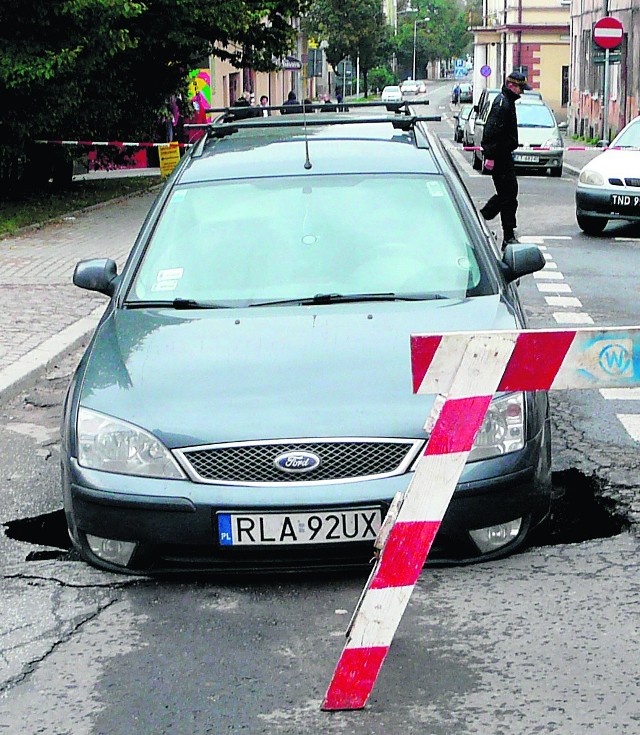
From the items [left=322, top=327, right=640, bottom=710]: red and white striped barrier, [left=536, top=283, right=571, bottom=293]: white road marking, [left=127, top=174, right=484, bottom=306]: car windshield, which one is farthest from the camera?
[left=536, top=283, right=571, bottom=293]: white road marking

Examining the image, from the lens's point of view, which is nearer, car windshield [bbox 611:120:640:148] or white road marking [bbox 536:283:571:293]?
white road marking [bbox 536:283:571:293]

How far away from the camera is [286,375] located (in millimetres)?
4887

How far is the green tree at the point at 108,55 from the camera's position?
18109 millimetres

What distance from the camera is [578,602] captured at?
15.2 feet

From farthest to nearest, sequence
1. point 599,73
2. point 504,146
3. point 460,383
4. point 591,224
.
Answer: point 599,73 < point 591,224 < point 504,146 < point 460,383

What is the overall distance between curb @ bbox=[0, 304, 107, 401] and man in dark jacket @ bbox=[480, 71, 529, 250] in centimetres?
667

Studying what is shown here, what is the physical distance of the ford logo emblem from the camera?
4535 millimetres

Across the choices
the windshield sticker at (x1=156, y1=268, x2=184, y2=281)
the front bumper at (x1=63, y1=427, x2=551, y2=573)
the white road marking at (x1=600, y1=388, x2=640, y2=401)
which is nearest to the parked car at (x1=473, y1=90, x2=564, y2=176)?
the white road marking at (x1=600, y1=388, x2=640, y2=401)

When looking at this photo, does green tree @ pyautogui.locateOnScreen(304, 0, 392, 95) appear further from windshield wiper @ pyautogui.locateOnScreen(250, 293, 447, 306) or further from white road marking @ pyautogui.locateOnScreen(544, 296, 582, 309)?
windshield wiper @ pyautogui.locateOnScreen(250, 293, 447, 306)

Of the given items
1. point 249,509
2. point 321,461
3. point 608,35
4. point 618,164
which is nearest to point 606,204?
point 618,164

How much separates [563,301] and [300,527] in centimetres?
796

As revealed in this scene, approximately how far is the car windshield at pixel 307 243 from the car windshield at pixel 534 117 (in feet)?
84.3

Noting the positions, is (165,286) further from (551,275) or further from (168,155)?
(168,155)

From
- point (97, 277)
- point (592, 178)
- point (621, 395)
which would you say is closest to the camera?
point (97, 277)
